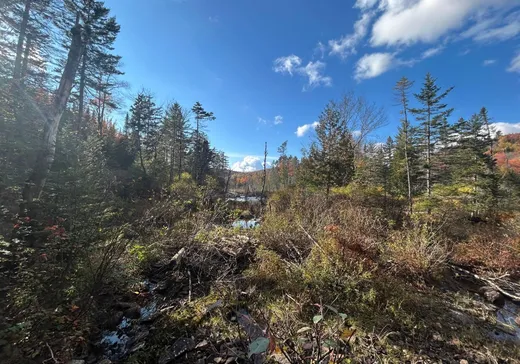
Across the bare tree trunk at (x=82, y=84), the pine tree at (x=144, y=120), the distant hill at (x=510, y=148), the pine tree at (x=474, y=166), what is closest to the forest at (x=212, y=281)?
the bare tree trunk at (x=82, y=84)

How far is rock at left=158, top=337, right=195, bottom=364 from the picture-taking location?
8.71 feet

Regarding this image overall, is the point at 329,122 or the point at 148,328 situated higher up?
the point at 329,122

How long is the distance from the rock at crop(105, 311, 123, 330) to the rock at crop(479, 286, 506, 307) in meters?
6.75

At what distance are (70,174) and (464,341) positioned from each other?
24.8 feet

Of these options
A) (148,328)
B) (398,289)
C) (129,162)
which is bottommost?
(148,328)

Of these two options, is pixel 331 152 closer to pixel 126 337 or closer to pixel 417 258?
pixel 417 258

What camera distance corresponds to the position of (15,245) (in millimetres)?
2605

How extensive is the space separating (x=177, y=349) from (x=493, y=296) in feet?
19.2

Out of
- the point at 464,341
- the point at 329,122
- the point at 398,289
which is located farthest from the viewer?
the point at 329,122

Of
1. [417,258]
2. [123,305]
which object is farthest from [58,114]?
[417,258]

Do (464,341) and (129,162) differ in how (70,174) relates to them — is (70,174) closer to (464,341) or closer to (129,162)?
(464,341)

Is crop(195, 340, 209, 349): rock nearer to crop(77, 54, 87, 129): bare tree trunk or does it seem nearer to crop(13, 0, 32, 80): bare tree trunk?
crop(13, 0, 32, 80): bare tree trunk

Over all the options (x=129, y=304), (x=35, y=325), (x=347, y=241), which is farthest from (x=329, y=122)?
(x=35, y=325)

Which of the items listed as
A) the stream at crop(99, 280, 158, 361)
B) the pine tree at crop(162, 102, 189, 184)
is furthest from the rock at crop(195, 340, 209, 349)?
the pine tree at crop(162, 102, 189, 184)
